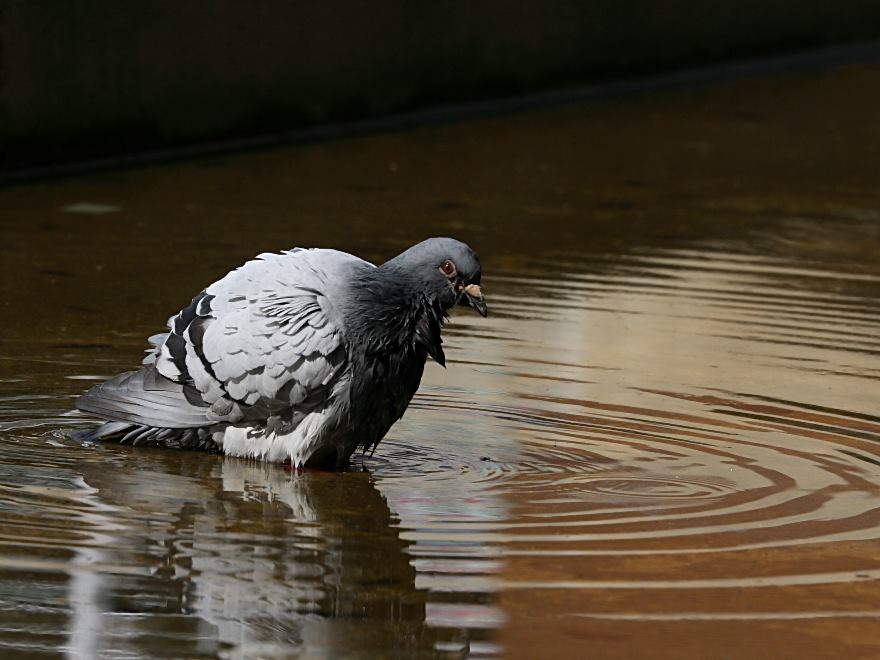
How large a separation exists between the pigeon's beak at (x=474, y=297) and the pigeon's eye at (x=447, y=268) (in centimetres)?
6

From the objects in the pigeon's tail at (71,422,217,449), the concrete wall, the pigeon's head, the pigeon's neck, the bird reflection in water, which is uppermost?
the concrete wall

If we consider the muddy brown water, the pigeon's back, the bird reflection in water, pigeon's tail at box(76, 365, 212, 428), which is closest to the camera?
the bird reflection in water

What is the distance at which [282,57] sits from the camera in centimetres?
1237

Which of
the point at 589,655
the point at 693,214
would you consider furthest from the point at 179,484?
the point at 693,214

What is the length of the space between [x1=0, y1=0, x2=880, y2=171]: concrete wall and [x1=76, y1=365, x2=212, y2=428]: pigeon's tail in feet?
17.0

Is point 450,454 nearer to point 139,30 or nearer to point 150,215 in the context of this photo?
point 150,215

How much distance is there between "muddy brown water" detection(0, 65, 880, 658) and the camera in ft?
14.6

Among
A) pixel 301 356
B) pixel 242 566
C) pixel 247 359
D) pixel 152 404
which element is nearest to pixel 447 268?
pixel 301 356

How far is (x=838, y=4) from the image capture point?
16781mm

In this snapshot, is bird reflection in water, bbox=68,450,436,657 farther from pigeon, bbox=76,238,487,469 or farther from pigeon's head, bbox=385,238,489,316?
pigeon's head, bbox=385,238,489,316

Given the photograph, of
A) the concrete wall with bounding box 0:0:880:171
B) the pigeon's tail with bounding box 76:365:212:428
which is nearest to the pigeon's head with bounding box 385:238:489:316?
the pigeon's tail with bounding box 76:365:212:428

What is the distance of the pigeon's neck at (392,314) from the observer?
563cm

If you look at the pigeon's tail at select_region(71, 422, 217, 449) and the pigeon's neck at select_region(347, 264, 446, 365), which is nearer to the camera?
the pigeon's neck at select_region(347, 264, 446, 365)

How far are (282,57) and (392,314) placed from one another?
22.9 feet
